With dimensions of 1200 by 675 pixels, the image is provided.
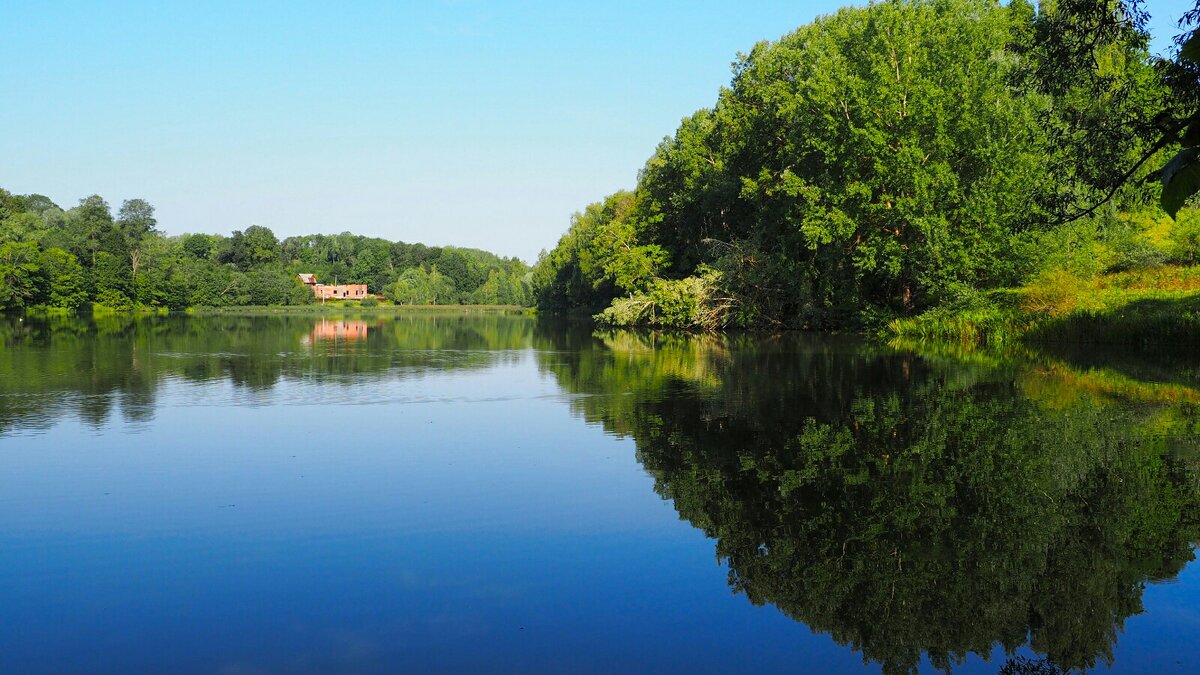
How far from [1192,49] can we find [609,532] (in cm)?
821

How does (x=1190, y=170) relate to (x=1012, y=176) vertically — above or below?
below

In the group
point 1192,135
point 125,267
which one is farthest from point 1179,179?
point 125,267

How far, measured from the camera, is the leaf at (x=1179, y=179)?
282 centimetres

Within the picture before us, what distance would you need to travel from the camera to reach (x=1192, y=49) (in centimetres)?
267

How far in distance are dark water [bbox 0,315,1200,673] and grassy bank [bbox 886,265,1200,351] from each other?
11664mm

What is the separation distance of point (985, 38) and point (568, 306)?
75.1 m

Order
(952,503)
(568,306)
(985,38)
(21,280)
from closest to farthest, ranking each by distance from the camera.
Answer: (952,503), (985,38), (21,280), (568,306)

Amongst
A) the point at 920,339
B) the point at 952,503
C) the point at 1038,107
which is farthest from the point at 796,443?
the point at 1038,107

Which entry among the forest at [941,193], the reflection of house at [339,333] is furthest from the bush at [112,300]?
the forest at [941,193]

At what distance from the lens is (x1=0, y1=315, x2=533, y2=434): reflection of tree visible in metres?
20.6

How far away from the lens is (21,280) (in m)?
97.1

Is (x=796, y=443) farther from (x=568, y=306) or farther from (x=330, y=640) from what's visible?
(x=568, y=306)

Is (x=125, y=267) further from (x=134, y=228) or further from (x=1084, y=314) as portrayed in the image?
(x=1084, y=314)

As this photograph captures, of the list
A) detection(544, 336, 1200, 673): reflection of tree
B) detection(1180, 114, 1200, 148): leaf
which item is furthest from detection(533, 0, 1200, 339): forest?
detection(1180, 114, 1200, 148): leaf
